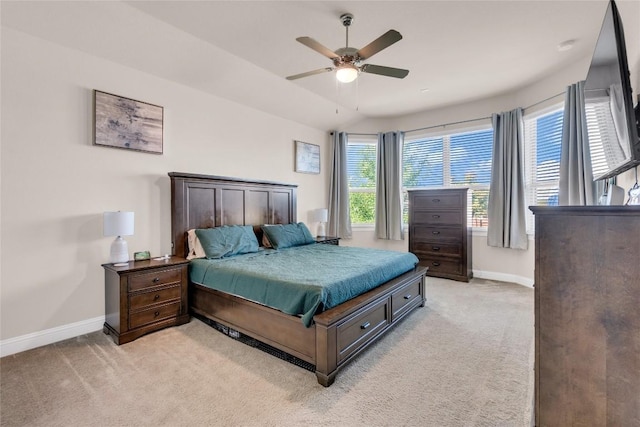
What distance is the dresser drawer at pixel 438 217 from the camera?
4.54 m

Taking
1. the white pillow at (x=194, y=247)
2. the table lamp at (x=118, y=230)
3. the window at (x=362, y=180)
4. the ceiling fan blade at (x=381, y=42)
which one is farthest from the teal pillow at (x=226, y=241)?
the window at (x=362, y=180)

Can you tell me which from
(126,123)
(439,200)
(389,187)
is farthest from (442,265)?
(126,123)

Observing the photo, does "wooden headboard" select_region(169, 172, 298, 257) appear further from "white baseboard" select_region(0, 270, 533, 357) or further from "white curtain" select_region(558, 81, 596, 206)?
"white curtain" select_region(558, 81, 596, 206)

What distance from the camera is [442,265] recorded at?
15.4ft

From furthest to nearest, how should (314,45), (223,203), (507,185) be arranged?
(507,185), (223,203), (314,45)

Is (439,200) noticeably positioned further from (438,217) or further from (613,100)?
(613,100)

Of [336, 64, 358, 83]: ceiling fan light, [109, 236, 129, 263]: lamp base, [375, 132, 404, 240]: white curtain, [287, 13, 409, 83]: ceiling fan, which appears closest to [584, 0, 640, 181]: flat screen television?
[287, 13, 409, 83]: ceiling fan

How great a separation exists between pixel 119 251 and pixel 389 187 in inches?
171

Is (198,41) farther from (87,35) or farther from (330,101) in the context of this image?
(330,101)

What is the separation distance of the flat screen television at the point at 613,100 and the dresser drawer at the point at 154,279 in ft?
11.9

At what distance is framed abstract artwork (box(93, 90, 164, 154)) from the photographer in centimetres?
282

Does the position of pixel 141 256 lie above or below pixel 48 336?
above

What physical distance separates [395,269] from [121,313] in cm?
261

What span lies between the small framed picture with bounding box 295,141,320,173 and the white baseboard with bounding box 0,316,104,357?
3494 millimetres
